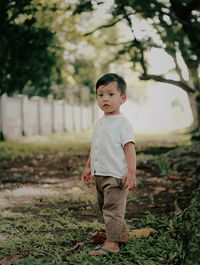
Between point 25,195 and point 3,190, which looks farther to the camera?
point 3,190

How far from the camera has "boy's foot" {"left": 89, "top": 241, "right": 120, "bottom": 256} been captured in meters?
3.19

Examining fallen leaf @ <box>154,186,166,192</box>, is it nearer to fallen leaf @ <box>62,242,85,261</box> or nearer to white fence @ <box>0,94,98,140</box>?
fallen leaf @ <box>62,242,85,261</box>

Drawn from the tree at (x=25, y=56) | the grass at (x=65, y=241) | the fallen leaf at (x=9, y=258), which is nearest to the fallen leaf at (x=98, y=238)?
the grass at (x=65, y=241)

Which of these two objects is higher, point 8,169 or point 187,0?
point 187,0

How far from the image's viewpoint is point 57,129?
26.6 metres

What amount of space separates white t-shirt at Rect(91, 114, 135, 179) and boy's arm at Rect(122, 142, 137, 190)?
0.05m

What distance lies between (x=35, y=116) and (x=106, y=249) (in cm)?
2024

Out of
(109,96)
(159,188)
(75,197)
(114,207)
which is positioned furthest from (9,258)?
(159,188)

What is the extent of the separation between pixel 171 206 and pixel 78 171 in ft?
12.8

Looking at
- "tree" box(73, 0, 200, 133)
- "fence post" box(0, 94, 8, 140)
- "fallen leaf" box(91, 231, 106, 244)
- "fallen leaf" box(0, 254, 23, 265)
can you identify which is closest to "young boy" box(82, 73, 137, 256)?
"fallen leaf" box(91, 231, 106, 244)

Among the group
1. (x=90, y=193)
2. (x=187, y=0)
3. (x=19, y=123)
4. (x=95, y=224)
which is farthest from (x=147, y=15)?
(x=19, y=123)

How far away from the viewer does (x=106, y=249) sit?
325 centimetres

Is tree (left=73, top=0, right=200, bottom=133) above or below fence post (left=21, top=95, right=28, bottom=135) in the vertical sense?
above

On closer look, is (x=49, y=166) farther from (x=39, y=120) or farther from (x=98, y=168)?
(x=39, y=120)
